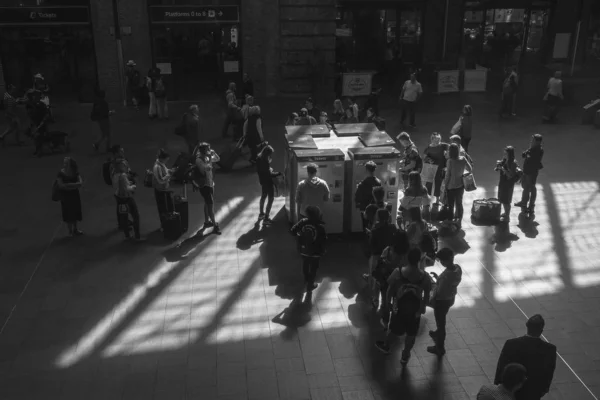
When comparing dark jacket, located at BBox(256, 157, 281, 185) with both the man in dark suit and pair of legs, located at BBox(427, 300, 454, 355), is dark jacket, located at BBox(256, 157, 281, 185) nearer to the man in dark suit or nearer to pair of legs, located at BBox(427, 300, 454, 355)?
pair of legs, located at BBox(427, 300, 454, 355)

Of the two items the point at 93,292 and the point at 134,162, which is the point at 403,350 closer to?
the point at 93,292

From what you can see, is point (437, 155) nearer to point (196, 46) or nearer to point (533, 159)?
point (533, 159)

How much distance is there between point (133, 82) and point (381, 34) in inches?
460

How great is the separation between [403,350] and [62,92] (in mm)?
19609

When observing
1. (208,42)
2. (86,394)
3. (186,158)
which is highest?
(208,42)

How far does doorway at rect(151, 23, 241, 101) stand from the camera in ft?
76.2

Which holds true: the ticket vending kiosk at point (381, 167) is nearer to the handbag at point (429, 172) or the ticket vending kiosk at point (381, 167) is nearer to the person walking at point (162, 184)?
the handbag at point (429, 172)

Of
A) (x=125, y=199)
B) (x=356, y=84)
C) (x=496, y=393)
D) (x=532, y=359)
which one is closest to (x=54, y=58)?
(x=356, y=84)

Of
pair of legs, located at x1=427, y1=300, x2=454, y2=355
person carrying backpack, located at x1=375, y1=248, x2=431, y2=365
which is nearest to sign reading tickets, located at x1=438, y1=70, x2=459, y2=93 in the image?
pair of legs, located at x1=427, y1=300, x2=454, y2=355

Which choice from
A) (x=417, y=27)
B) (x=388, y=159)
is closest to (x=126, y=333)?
(x=388, y=159)

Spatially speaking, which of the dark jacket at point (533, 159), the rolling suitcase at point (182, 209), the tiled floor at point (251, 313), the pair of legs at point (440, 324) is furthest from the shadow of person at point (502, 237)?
the rolling suitcase at point (182, 209)

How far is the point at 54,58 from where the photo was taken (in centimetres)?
2334

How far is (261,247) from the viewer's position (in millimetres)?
11477

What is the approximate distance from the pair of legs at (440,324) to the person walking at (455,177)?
4025 mm
